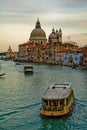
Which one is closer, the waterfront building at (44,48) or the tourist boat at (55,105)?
the tourist boat at (55,105)

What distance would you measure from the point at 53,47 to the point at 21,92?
42.4 metres

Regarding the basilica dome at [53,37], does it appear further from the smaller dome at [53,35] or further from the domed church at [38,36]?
the domed church at [38,36]

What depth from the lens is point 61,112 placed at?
35.7ft

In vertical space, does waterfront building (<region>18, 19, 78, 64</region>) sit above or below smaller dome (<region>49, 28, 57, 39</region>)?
below

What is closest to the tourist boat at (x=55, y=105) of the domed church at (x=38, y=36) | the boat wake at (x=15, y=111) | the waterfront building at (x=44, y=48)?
the boat wake at (x=15, y=111)

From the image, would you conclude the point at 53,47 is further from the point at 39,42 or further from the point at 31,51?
the point at 39,42

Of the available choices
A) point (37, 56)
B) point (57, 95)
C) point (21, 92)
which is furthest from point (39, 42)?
point (57, 95)

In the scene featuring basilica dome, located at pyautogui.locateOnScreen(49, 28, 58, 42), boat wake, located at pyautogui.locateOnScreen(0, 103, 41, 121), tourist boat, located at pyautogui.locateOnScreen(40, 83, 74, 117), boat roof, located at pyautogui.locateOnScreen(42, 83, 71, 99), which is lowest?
boat wake, located at pyautogui.locateOnScreen(0, 103, 41, 121)

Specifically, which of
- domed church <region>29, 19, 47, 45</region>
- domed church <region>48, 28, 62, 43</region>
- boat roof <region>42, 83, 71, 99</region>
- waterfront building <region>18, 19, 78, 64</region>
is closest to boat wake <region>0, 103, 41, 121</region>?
boat roof <region>42, 83, 71, 99</region>

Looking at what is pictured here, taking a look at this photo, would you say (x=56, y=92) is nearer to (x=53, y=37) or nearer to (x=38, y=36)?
(x=53, y=37)

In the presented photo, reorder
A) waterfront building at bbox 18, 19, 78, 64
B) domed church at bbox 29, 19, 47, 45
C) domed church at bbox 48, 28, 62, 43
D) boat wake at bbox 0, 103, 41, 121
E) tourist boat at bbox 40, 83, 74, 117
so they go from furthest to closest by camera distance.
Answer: domed church at bbox 29, 19, 47, 45
domed church at bbox 48, 28, 62, 43
waterfront building at bbox 18, 19, 78, 64
boat wake at bbox 0, 103, 41, 121
tourist boat at bbox 40, 83, 74, 117

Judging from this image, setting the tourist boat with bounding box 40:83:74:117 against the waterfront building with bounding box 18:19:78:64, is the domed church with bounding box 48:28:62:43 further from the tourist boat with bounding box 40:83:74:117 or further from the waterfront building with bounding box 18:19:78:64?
the tourist boat with bounding box 40:83:74:117

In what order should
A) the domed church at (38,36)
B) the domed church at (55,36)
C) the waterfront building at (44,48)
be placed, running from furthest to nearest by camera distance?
the domed church at (38,36)
the domed church at (55,36)
the waterfront building at (44,48)

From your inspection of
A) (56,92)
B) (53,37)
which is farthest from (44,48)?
(56,92)
